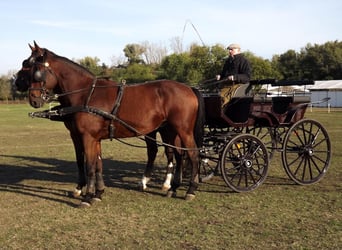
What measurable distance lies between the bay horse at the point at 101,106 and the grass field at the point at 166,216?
55 cm

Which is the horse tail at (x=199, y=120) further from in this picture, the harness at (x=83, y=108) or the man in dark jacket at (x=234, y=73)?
the harness at (x=83, y=108)

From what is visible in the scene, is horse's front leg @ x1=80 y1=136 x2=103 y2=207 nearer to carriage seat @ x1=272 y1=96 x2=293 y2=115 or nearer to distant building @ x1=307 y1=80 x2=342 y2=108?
carriage seat @ x1=272 y1=96 x2=293 y2=115

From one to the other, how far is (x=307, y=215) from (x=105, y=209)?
3.13m

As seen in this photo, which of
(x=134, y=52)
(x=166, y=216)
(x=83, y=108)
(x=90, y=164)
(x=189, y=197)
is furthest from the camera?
(x=134, y=52)

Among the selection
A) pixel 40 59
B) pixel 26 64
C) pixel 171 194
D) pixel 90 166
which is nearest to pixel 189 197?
pixel 171 194

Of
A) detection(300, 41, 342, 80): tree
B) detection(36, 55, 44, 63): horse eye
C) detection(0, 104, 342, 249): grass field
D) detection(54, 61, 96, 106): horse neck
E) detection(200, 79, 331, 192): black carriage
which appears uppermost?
detection(300, 41, 342, 80): tree

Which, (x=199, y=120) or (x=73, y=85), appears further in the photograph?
(x=199, y=120)

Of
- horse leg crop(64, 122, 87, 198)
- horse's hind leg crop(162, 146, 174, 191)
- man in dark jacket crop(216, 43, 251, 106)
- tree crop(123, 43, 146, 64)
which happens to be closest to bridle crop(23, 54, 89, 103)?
horse leg crop(64, 122, 87, 198)

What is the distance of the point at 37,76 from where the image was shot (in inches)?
276

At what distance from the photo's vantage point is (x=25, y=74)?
7195 mm

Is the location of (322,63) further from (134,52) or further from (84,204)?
(84,204)

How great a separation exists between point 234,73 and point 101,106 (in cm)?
275

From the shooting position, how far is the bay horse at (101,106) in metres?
7.14

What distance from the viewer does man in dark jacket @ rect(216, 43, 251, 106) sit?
812 centimetres
